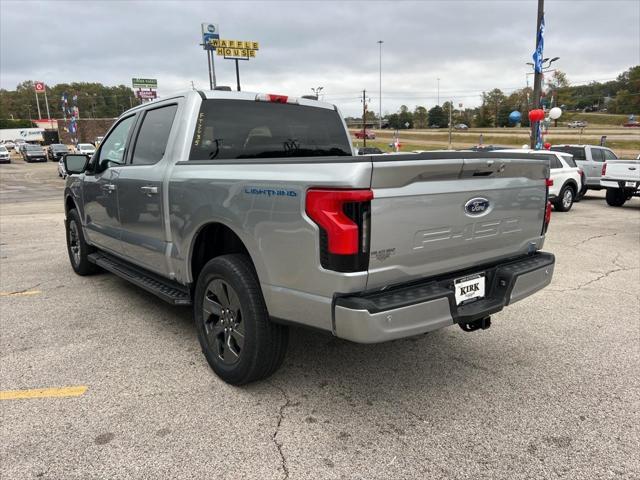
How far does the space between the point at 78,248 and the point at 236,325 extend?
3931 millimetres

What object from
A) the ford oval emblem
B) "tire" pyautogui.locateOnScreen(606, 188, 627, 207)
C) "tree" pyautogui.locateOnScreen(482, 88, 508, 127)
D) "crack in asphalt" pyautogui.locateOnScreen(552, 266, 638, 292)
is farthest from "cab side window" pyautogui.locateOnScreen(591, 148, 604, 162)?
"tree" pyautogui.locateOnScreen(482, 88, 508, 127)

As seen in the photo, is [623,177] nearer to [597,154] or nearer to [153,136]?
[597,154]

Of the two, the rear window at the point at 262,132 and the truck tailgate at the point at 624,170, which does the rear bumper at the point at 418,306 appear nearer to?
the rear window at the point at 262,132

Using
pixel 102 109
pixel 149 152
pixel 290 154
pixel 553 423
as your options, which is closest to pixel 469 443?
pixel 553 423

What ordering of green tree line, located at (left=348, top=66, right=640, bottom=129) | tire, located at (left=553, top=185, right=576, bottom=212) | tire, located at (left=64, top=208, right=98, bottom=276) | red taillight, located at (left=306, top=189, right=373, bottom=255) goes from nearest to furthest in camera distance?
red taillight, located at (left=306, top=189, right=373, bottom=255), tire, located at (left=64, top=208, right=98, bottom=276), tire, located at (left=553, top=185, right=576, bottom=212), green tree line, located at (left=348, top=66, right=640, bottom=129)

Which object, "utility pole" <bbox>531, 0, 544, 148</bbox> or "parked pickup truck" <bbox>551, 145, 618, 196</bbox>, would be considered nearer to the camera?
"parked pickup truck" <bbox>551, 145, 618, 196</bbox>

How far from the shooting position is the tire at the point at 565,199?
12.7m

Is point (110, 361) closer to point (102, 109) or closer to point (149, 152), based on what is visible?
point (149, 152)

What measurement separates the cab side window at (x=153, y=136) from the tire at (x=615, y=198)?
1357 cm

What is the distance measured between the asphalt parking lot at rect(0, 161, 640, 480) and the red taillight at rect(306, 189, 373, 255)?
3.61 ft

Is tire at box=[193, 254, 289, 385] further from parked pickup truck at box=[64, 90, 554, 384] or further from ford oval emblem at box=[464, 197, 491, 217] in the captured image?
ford oval emblem at box=[464, 197, 491, 217]

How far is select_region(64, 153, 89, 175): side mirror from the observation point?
17.3 ft

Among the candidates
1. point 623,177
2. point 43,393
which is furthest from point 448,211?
point 623,177

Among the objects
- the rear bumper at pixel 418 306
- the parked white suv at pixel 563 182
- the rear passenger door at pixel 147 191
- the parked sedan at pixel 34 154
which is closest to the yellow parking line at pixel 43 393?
the rear passenger door at pixel 147 191
